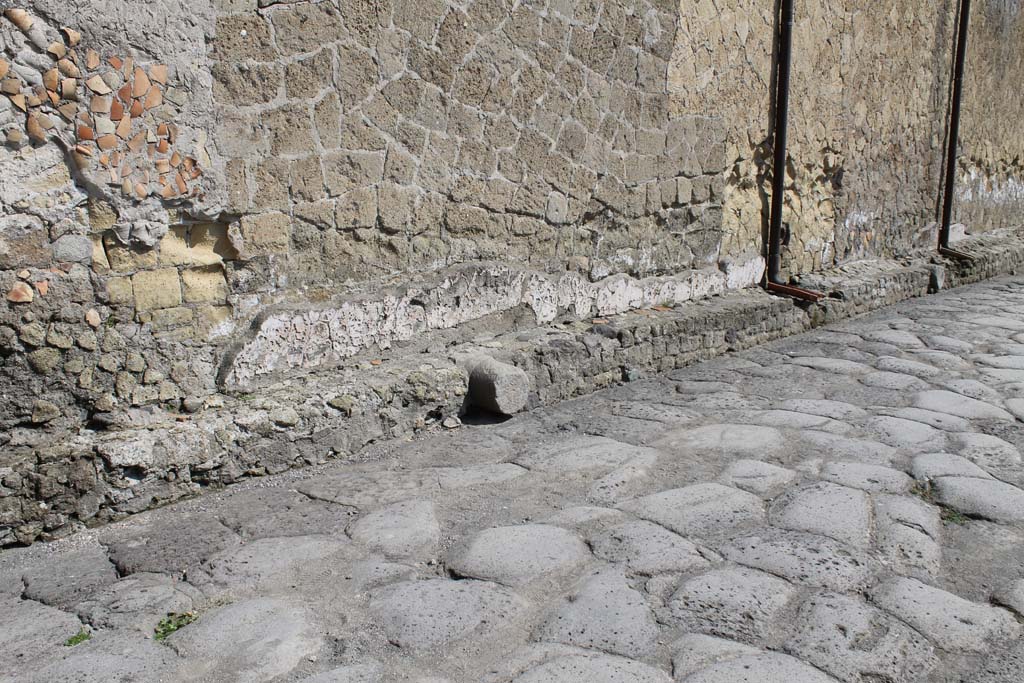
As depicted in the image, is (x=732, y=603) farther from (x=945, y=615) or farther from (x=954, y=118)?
(x=954, y=118)

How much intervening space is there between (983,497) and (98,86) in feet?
8.93

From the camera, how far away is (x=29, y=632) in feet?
6.31

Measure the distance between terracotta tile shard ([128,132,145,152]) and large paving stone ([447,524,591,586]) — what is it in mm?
1434

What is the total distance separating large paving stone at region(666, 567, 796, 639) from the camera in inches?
76.0

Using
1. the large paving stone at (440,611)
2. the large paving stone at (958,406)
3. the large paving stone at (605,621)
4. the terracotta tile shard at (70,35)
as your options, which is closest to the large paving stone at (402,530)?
the large paving stone at (440,611)

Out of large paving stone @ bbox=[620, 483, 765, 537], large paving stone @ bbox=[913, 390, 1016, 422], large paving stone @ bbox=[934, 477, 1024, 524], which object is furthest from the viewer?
large paving stone @ bbox=[913, 390, 1016, 422]

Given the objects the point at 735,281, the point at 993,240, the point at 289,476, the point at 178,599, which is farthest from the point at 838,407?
the point at 993,240

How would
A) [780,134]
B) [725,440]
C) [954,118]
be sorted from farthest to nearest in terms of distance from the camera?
[954,118], [780,134], [725,440]

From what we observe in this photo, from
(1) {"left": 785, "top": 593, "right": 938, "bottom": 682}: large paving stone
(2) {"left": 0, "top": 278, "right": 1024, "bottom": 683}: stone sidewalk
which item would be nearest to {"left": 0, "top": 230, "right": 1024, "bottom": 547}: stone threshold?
(2) {"left": 0, "top": 278, "right": 1024, "bottom": 683}: stone sidewalk

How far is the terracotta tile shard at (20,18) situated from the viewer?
229cm

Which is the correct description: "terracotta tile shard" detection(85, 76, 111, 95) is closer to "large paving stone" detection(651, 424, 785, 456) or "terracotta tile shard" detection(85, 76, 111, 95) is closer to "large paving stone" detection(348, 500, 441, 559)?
"large paving stone" detection(348, 500, 441, 559)

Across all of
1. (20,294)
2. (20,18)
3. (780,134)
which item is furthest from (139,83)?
(780,134)

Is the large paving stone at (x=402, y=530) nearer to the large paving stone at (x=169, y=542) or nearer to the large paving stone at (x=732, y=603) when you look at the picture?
the large paving stone at (x=169, y=542)

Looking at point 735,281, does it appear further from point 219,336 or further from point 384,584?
point 384,584
